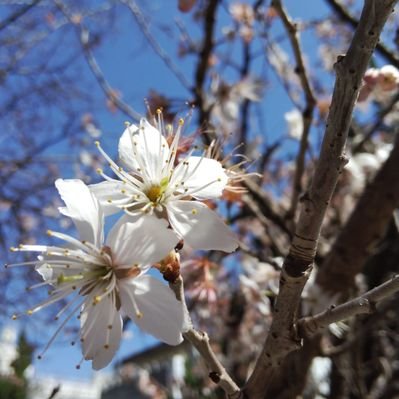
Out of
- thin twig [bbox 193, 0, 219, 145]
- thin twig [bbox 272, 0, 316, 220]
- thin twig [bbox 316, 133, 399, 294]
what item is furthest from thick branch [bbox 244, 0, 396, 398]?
thin twig [bbox 193, 0, 219, 145]

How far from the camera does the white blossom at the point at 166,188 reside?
2.17 ft

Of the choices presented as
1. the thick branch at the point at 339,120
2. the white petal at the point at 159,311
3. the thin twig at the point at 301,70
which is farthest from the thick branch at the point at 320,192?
the thin twig at the point at 301,70

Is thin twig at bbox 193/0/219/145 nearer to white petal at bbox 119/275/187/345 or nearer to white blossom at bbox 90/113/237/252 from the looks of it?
white blossom at bbox 90/113/237/252

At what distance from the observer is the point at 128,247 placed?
0.65 metres

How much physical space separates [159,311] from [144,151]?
28cm

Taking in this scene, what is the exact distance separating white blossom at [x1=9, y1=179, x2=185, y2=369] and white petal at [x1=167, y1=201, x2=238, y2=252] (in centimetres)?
4

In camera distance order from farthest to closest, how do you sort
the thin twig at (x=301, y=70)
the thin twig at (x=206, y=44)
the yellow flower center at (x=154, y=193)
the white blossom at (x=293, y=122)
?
the white blossom at (x=293, y=122) < the thin twig at (x=206, y=44) < the thin twig at (x=301, y=70) < the yellow flower center at (x=154, y=193)

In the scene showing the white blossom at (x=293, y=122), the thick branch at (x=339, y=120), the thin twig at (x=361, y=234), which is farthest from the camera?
the white blossom at (x=293, y=122)

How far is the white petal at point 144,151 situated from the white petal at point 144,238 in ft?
0.47

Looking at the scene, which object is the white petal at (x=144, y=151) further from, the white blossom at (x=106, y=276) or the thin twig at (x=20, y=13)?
the thin twig at (x=20, y=13)

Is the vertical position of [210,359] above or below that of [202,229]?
below

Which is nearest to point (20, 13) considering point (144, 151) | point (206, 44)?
point (206, 44)

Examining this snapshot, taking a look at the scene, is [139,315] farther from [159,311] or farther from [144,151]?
[144,151]

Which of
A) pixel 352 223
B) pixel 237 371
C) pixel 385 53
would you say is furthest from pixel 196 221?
pixel 237 371
